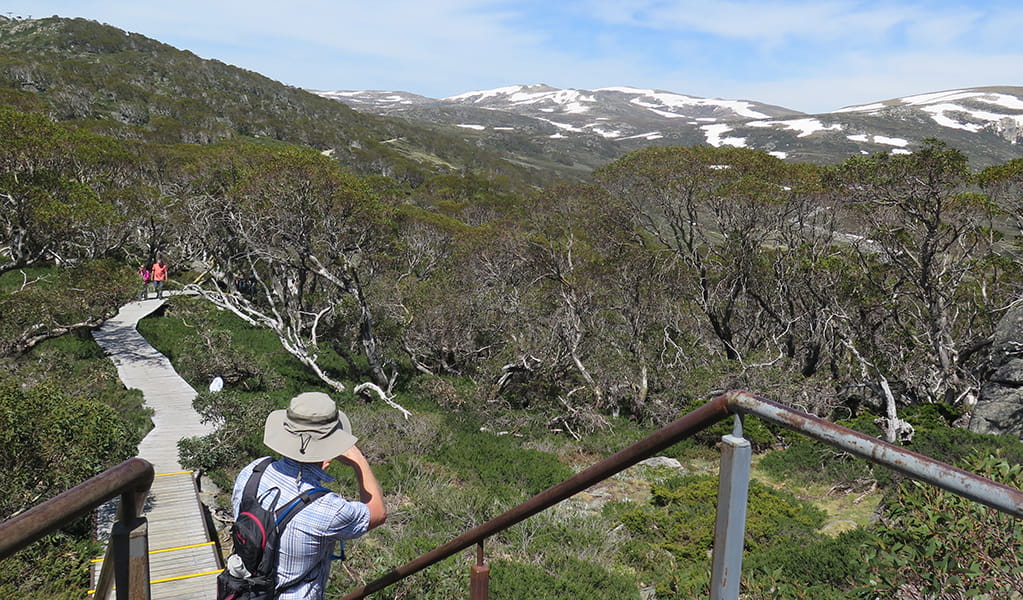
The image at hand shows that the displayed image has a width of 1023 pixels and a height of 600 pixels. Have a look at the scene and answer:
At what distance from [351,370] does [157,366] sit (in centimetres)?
Answer: 614

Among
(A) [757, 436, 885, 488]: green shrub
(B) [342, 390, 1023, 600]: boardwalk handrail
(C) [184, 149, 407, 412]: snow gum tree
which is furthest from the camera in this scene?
(C) [184, 149, 407, 412]: snow gum tree

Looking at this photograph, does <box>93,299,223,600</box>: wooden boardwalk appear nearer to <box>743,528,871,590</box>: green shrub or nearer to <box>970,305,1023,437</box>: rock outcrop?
<box>743,528,871,590</box>: green shrub

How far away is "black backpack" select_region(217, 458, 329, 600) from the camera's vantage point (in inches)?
99.2

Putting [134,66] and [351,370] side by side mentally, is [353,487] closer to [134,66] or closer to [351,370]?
[351,370]

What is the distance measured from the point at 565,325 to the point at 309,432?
15417 millimetres

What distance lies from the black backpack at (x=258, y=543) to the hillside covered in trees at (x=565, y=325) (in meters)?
5.39

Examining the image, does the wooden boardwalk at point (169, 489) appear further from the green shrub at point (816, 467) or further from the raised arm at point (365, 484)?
the green shrub at point (816, 467)

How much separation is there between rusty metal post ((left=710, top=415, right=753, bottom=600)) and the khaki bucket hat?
1.84 metres

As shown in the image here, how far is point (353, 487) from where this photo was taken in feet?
36.4

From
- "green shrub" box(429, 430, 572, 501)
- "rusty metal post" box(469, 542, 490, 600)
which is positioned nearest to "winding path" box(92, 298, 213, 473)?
"green shrub" box(429, 430, 572, 501)

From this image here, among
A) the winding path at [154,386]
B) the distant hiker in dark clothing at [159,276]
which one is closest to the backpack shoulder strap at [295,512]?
the winding path at [154,386]

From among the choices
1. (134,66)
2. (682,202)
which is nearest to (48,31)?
(134,66)

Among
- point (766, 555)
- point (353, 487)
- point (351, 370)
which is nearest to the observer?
A: point (766, 555)

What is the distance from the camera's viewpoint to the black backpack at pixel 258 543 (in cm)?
252
